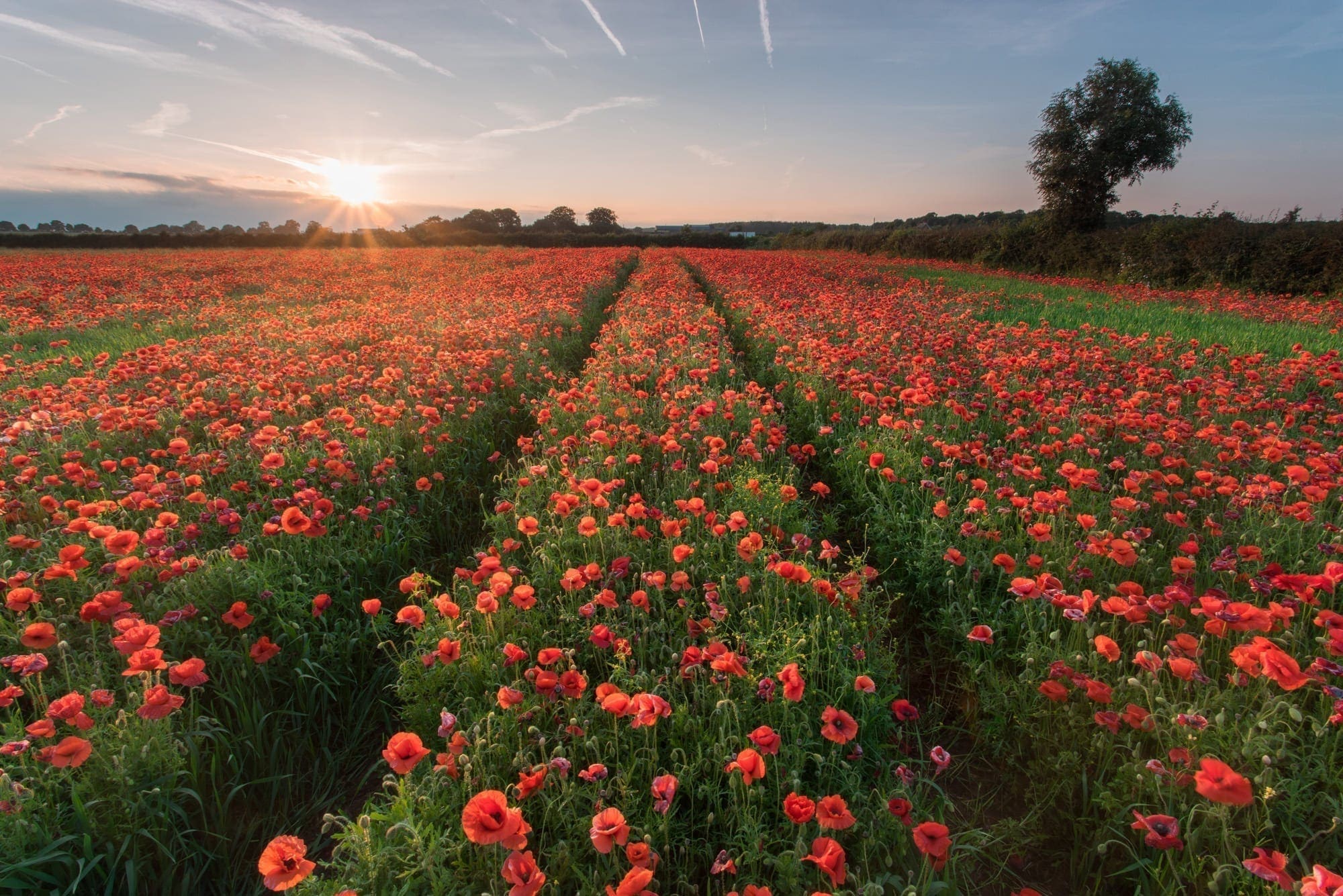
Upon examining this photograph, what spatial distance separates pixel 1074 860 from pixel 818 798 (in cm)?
105

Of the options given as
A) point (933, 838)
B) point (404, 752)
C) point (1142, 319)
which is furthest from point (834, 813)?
point (1142, 319)

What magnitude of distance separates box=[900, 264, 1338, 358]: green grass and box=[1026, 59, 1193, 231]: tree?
18.2 metres

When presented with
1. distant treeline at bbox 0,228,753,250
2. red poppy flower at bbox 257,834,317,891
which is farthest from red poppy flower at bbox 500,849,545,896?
distant treeline at bbox 0,228,753,250

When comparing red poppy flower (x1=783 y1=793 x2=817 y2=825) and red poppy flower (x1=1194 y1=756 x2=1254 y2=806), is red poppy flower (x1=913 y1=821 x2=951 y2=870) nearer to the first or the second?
red poppy flower (x1=783 y1=793 x2=817 y2=825)

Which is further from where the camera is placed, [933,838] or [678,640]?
[678,640]

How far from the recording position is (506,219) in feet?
271

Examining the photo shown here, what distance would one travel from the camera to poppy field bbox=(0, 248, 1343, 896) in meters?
2.22

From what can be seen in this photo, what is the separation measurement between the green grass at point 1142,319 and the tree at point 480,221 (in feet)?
194

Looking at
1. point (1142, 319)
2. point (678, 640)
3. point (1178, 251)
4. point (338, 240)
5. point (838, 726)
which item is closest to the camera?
point (838, 726)

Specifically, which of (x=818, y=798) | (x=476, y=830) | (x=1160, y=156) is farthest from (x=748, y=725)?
(x=1160, y=156)

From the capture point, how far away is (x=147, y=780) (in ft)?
8.16

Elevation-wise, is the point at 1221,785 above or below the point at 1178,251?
below

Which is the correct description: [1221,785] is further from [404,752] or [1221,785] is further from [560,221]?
[560,221]

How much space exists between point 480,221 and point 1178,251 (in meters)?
75.4
